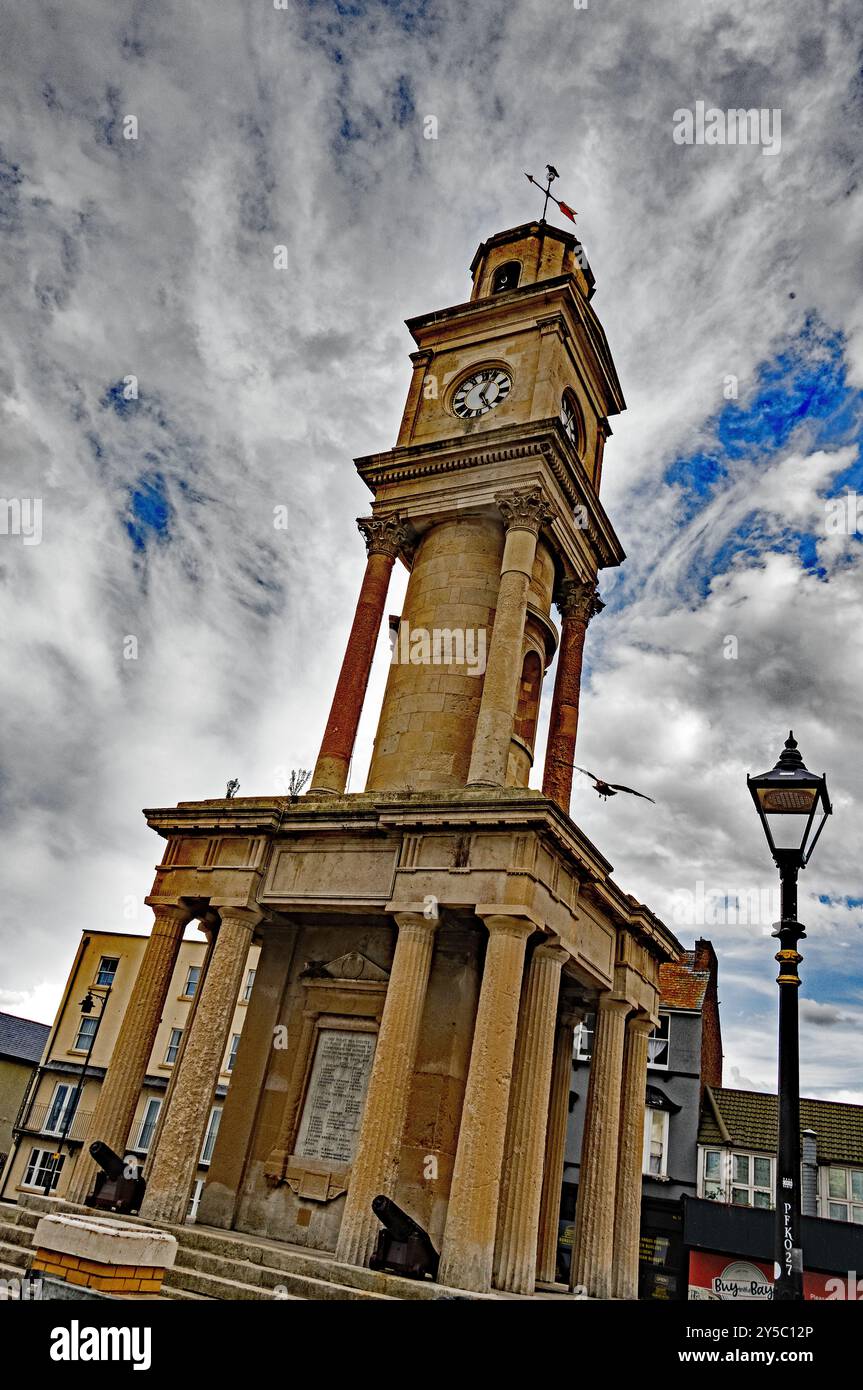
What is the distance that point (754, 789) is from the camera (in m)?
8.21

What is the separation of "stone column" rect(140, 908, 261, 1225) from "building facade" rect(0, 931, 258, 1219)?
83.7 feet

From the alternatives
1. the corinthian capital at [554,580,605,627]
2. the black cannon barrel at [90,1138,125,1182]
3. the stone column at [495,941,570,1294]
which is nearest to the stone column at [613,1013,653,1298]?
the stone column at [495,941,570,1294]

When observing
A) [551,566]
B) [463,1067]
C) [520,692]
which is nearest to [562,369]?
[551,566]

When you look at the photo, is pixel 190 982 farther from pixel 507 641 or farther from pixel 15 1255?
pixel 15 1255

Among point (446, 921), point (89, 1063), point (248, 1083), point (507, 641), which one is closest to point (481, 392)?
point (507, 641)

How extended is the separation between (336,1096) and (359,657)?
Answer: 8460mm

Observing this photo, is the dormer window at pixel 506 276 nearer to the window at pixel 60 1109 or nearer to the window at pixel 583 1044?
the window at pixel 583 1044

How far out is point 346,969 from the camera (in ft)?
55.4

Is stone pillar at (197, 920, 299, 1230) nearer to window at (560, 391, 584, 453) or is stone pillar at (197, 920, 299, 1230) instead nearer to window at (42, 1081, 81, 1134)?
window at (560, 391, 584, 453)

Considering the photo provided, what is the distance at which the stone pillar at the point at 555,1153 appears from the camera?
1792cm

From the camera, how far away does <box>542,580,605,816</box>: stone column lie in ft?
63.9

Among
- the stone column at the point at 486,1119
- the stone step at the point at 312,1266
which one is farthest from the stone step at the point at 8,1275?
the stone column at the point at 486,1119
